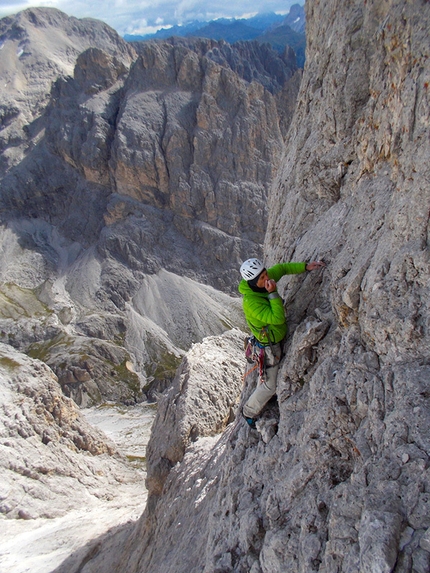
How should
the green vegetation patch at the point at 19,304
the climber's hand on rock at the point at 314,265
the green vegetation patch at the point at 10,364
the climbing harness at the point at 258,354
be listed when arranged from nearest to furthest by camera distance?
the climber's hand on rock at the point at 314,265, the climbing harness at the point at 258,354, the green vegetation patch at the point at 10,364, the green vegetation patch at the point at 19,304

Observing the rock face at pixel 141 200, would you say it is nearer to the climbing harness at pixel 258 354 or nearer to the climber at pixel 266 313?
the climbing harness at pixel 258 354

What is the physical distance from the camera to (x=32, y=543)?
56.6 feet

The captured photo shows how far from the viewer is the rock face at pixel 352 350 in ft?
15.1

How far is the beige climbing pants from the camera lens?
25.4 feet

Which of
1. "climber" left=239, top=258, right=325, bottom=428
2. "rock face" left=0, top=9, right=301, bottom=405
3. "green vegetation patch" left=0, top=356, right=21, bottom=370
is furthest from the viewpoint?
"rock face" left=0, top=9, right=301, bottom=405

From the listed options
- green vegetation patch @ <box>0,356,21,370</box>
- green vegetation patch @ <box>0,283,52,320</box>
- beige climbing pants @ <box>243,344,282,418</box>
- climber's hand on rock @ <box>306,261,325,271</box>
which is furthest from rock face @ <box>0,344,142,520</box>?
green vegetation patch @ <box>0,283,52,320</box>

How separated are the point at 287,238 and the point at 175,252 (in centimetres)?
8607

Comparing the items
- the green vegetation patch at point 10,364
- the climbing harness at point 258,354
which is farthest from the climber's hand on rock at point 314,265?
the green vegetation patch at point 10,364

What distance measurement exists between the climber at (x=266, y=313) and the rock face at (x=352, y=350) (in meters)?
0.30

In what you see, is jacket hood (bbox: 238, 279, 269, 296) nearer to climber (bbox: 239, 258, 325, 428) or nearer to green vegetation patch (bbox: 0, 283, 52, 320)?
climber (bbox: 239, 258, 325, 428)

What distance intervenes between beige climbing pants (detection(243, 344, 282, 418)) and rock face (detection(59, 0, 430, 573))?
0.25 meters

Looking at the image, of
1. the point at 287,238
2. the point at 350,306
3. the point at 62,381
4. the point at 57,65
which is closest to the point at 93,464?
the point at 287,238

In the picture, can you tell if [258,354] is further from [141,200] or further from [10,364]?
[141,200]

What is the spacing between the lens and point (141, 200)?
96375 millimetres
